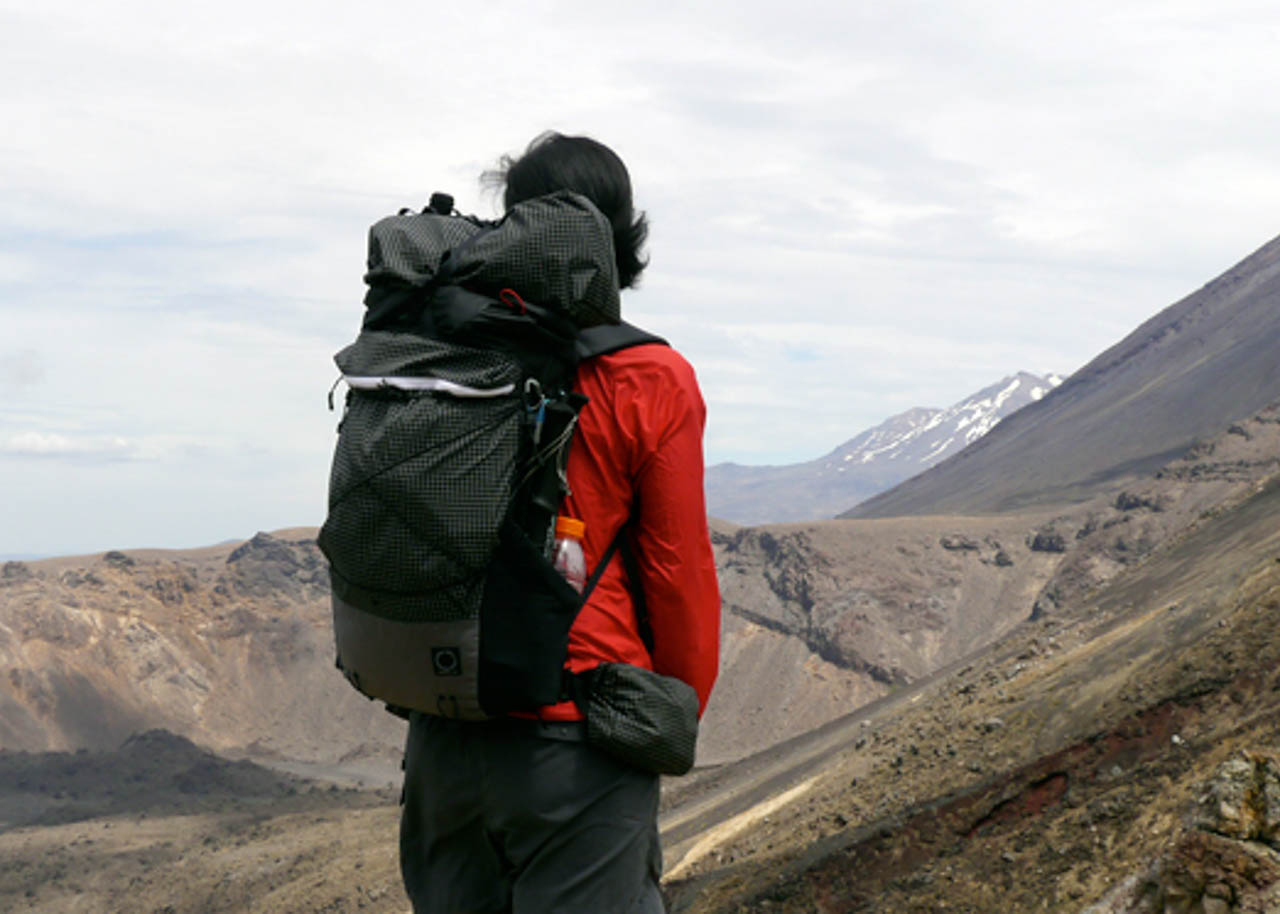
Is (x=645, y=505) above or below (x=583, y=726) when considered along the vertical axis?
above

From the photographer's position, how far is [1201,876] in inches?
135

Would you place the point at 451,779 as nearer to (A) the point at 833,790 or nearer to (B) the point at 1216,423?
(A) the point at 833,790

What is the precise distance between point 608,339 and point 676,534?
16.1 inches

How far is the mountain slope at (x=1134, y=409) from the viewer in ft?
190

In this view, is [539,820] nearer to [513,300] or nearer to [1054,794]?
[513,300]

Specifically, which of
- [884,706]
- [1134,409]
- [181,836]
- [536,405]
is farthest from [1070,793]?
[1134,409]

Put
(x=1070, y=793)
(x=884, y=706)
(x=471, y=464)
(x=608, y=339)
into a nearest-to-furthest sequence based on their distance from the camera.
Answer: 1. (x=471, y=464)
2. (x=608, y=339)
3. (x=1070, y=793)
4. (x=884, y=706)

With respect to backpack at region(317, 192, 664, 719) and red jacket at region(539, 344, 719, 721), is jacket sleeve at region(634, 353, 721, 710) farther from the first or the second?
backpack at region(317, 192, 664, 719)

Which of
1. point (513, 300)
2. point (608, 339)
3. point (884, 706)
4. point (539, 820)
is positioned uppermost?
point (513, 300)

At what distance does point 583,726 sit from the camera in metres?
2.41

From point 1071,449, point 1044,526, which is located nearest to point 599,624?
point 1044,526

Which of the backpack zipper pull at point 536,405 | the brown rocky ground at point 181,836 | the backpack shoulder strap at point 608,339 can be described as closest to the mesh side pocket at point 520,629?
the backpack zipper pull at point 536,405

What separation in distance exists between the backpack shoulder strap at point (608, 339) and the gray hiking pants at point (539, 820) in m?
0.72

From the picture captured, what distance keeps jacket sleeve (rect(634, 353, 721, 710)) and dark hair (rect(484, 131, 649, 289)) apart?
395mm
